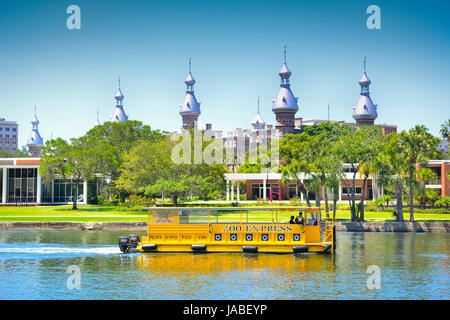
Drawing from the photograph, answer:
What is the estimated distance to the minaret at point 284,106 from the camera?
16525cm

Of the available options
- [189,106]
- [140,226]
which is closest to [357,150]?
[140,226]

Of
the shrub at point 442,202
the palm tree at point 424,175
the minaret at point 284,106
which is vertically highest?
the minaret at point 284,106

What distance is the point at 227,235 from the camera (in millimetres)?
40000

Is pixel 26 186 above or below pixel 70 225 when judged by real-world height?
above

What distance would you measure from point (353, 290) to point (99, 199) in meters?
66.8

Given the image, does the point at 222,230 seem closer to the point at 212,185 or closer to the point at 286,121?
the point at 212,185

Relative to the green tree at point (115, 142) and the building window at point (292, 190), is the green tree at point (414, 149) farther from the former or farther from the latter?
the building window at point (292, 190)

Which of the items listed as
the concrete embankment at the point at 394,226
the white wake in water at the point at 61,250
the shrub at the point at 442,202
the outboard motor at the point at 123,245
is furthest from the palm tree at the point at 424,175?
the white wake in water at the point at 61,250

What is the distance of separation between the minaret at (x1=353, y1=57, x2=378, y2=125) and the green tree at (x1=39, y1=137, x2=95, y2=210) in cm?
11061

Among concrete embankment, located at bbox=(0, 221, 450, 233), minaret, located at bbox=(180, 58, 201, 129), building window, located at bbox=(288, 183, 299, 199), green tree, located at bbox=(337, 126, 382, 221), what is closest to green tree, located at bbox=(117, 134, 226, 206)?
concrete embankment, located at bbox=(0, 221, 450, 233)

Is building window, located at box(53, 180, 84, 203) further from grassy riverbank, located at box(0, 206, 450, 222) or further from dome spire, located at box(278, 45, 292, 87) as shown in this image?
dome spire, located at box(278, 45, 292, 87)

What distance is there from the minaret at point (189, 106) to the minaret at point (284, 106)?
34.6 meters

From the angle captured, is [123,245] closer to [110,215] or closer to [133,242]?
[133,242]

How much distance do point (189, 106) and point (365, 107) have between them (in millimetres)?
57685
